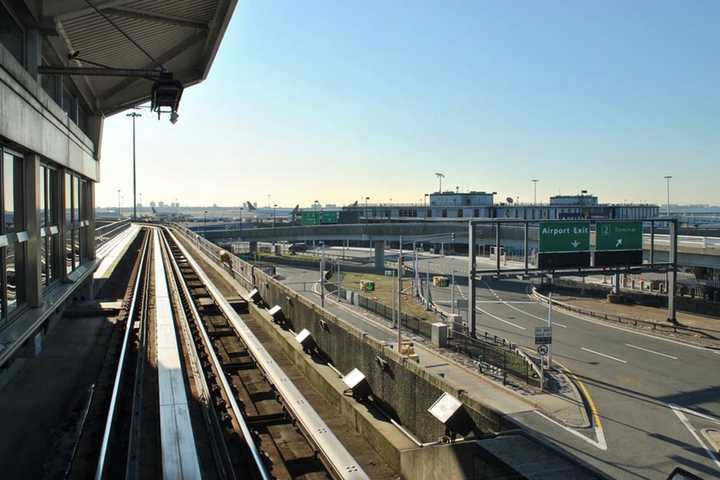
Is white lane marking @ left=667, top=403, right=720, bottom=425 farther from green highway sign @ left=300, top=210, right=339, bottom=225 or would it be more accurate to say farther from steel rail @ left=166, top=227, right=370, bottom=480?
green highway sign @ left=300, top=210, right=339, bottom=225

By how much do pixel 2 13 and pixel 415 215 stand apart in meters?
86.1

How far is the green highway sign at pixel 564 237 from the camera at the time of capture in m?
29.8

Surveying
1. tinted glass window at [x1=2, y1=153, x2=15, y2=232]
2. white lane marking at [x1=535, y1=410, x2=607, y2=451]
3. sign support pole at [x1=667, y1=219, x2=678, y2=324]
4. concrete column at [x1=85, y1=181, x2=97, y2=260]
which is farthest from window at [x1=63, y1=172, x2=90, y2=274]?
sign support pole at [x1=667, y1=219, x2=678, y2=324]

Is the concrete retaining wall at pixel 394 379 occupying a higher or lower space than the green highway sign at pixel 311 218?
lower

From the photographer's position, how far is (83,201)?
21734 millimetres

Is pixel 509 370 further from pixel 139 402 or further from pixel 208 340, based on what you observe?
pixel 139 402

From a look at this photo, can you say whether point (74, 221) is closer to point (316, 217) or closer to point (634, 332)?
point (634, 332)

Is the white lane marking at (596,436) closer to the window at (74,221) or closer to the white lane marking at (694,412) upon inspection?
the white lane marking at (694,412)

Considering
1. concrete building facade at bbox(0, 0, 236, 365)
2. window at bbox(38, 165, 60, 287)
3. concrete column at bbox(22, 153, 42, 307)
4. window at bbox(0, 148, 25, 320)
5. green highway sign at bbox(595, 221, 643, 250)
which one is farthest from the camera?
green highway sign at bbox(595, 221, 643, 250)

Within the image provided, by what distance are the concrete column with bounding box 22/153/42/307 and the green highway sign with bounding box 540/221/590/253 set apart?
951 inches

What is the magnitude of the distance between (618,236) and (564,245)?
146 inches

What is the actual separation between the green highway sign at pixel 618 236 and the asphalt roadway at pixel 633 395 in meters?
4.97

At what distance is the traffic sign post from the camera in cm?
2983

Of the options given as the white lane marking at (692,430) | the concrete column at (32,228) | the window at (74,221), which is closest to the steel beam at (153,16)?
the concrete column at (32,228)
